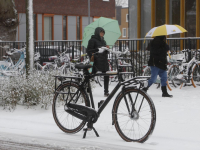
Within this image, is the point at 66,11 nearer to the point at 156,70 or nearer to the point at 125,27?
the point at 156,70

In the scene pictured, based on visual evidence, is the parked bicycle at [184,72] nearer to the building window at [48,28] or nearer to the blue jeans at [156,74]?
the blue jeans at [156,74]

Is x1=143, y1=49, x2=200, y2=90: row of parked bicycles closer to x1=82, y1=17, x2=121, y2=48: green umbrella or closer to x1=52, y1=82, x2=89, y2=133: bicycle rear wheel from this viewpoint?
x1=82, y1=17, x2=121, y2=48: green umbrella

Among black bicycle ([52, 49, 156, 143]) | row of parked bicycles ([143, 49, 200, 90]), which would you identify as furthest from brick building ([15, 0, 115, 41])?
black bicycle ([52, 49, 156, 143])

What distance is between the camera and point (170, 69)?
1283 centimetres

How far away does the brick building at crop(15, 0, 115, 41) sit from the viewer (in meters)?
43.4

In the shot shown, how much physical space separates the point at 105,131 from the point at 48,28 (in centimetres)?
3878

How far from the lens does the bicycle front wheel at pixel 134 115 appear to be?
19.7ft

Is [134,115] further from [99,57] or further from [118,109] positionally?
[99,57]

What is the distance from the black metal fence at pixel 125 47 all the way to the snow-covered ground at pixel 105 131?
4.18 meters

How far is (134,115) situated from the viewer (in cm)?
612

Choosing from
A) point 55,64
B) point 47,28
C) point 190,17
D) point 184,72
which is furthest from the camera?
point 47,28

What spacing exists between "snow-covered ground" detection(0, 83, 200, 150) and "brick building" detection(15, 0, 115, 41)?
33002 mm

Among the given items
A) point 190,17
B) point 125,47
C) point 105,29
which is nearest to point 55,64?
point 125,47

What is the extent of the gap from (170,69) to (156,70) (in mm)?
1886
